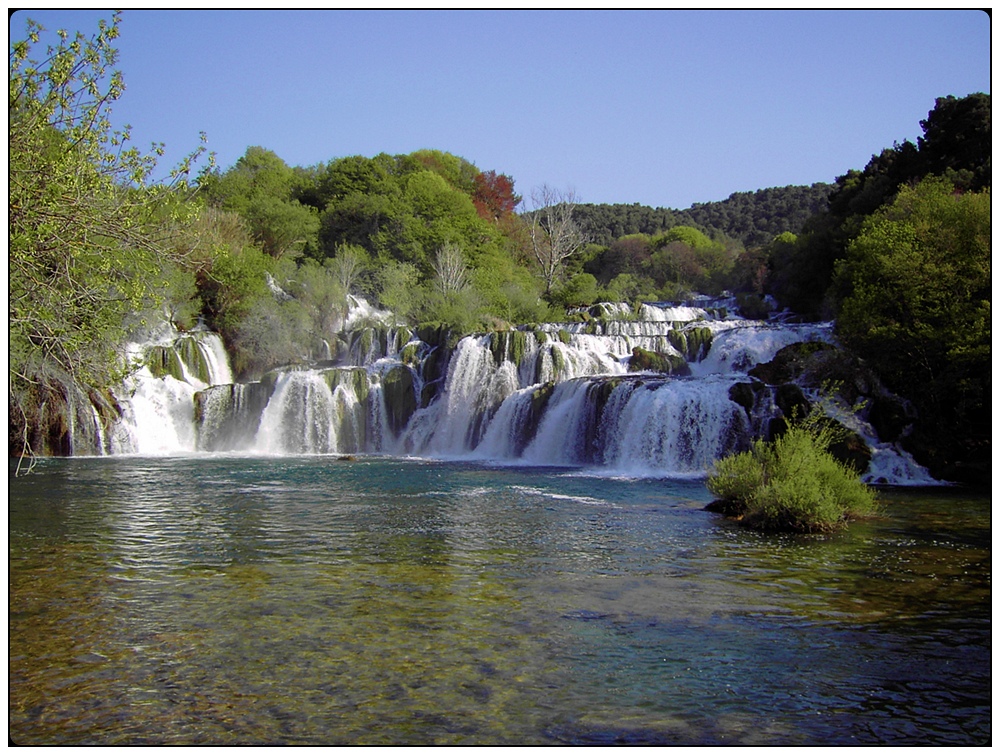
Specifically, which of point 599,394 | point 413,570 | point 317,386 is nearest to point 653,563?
point 413,570

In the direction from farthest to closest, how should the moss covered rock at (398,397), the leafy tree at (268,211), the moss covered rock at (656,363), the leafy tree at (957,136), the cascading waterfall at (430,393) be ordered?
the leafy tree at (268,211) < the leafy tree at (957,136) < the moss covered rock at (398,397) < the moss covered rock at (656,363) < the cascading waterfall at (430,393)

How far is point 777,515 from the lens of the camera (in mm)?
13586

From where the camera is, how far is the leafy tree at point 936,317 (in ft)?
66.3

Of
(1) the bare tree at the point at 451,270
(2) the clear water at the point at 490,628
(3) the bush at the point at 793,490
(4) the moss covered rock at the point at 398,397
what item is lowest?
(2) the clear water at the point at 490,628

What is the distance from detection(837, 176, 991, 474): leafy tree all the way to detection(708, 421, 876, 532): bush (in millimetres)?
7070

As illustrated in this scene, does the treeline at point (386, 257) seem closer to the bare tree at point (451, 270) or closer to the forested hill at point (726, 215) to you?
the bare tree at point (451, 270)

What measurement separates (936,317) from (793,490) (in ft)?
32.0

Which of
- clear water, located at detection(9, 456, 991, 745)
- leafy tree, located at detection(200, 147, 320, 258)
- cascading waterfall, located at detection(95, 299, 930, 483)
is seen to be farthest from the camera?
leafy tree, located at detection(200, 147, 320, 258)

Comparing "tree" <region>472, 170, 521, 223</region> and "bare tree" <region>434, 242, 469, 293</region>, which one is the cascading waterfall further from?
"tree" <region>472, 170, 521, 223</region>

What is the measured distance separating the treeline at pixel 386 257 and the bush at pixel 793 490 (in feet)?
24.7

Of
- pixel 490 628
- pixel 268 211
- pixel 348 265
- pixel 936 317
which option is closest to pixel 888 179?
pixel 936 317

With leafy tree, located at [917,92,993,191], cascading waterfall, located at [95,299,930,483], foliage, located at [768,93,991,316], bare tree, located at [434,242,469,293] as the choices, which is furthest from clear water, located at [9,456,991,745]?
bare tree, located at [434,242,469,293]

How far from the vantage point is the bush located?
43.9 feet

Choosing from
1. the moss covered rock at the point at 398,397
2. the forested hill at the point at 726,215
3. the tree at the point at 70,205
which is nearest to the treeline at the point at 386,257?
the tree at the point at 70,205
